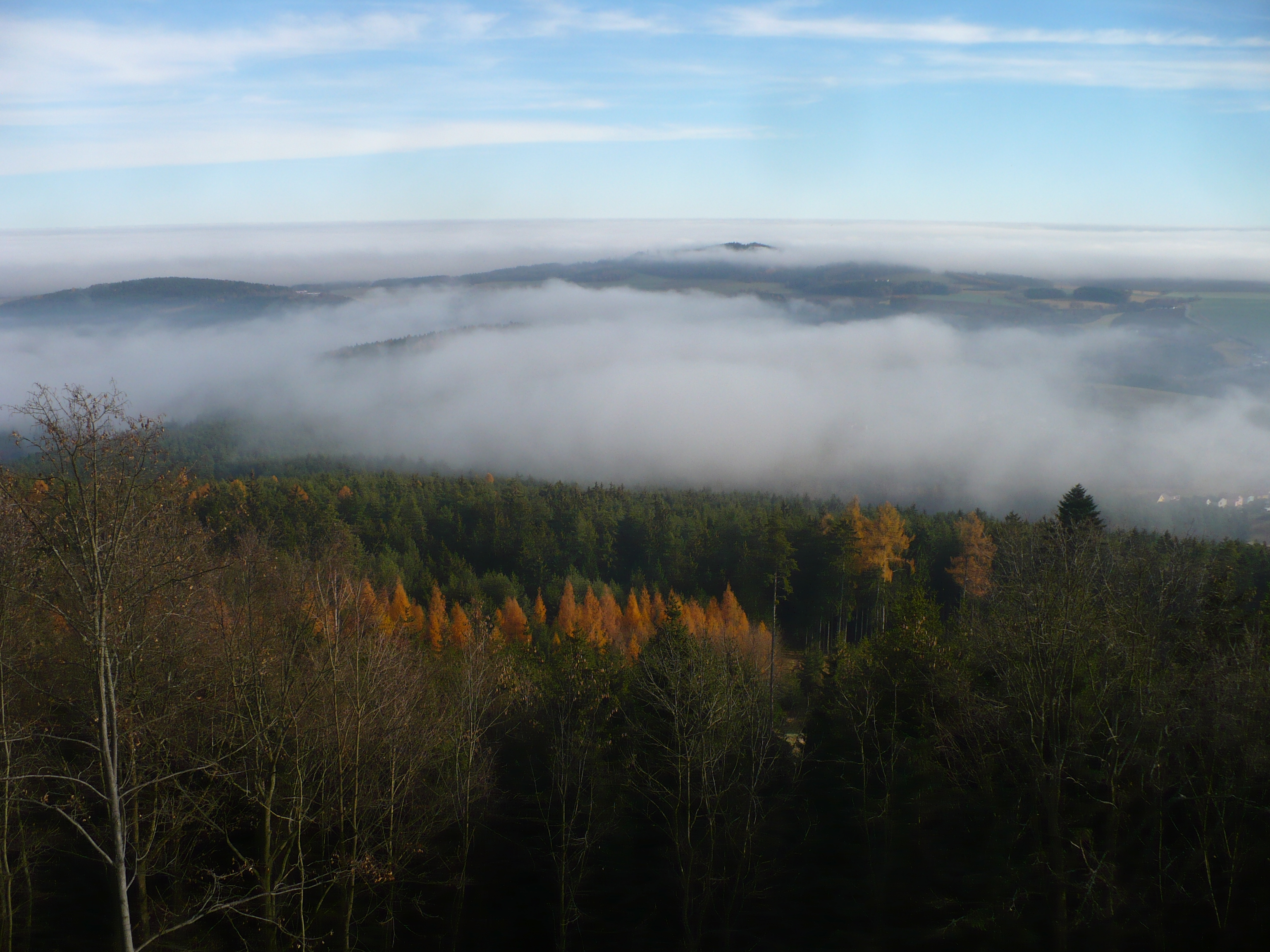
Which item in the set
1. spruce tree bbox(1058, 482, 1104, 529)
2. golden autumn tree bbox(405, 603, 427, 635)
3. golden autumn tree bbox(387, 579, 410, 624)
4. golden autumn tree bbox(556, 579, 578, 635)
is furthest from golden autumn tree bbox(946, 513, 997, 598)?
golden autumn tree bbox(387, 579, 410, 624)

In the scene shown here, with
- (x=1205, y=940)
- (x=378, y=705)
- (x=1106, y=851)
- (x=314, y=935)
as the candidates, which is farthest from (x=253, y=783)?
(x=1205, y=940)

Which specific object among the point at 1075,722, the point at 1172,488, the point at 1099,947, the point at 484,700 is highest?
the point at 1075,722

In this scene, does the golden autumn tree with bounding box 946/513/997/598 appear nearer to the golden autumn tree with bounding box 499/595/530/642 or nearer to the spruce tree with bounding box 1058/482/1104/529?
the spruce tree with bounding box 1058/482/1104/529

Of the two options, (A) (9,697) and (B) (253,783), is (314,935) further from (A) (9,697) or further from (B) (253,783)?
(A) (9,697)

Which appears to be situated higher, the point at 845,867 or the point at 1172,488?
the point at 845,867

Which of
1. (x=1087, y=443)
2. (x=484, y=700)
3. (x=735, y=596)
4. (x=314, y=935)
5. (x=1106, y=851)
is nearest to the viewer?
(x=1106, y=851)

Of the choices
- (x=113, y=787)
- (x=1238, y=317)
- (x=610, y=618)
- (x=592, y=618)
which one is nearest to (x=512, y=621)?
(x=592, y=618)

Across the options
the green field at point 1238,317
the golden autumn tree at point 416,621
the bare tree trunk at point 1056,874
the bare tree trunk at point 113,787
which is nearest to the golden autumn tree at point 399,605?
the golden autumn tree at point 416,621
